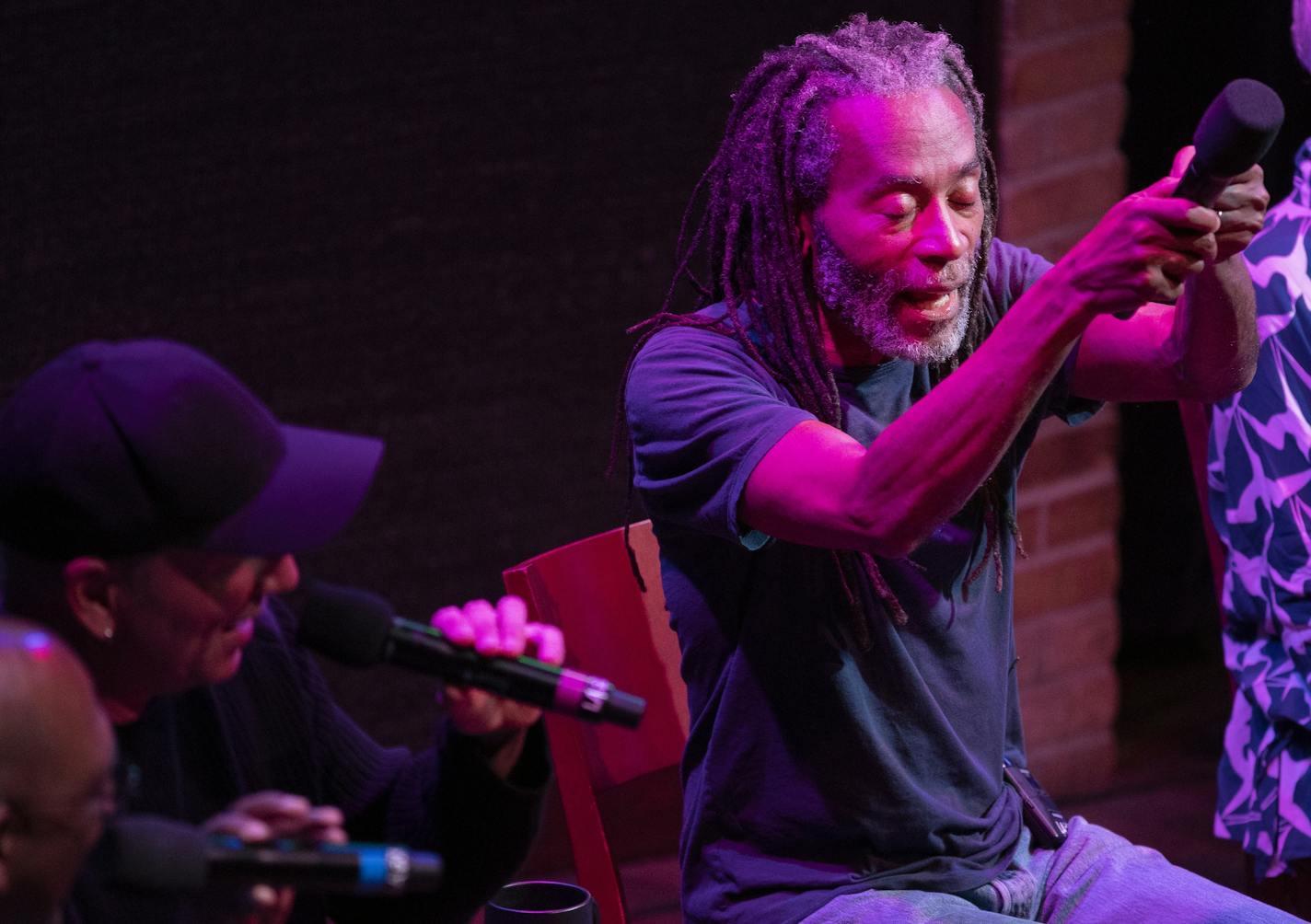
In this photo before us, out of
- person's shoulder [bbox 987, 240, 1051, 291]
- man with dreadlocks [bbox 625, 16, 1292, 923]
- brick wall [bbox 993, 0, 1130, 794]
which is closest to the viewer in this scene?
man with dreadlocks [bbox 625, 16, 1292, 923]

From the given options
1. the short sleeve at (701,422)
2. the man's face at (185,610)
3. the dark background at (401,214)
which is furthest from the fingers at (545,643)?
the dark background at (401,214)

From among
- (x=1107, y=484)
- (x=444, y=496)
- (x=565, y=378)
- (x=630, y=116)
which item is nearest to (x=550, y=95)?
(x=630, y=116)

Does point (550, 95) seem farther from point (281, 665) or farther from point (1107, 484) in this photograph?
point (281, 665)

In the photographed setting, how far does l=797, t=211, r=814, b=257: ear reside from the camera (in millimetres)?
2012

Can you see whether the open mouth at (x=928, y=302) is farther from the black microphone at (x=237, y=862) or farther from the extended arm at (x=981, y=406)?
the black microphone at (x=237, y=862)

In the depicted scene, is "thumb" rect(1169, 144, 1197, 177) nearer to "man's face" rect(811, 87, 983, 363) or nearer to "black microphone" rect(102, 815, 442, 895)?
"man's face" rect(811, 87, 983, 363)

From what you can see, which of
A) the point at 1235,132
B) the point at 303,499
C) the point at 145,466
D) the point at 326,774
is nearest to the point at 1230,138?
the point at 1235,132

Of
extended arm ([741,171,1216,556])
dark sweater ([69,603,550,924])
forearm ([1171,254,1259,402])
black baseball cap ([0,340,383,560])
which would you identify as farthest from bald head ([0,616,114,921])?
forearm ([1171,254,1259,402])

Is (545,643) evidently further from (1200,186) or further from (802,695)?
(1200,186)

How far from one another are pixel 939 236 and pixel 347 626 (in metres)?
0.85

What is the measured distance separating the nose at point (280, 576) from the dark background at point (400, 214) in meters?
1.74

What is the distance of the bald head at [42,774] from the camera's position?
1067 millimetres

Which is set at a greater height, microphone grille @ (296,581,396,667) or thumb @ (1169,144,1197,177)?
thumb @ (1169,144,1197,177)

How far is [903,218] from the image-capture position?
193 centimetres
